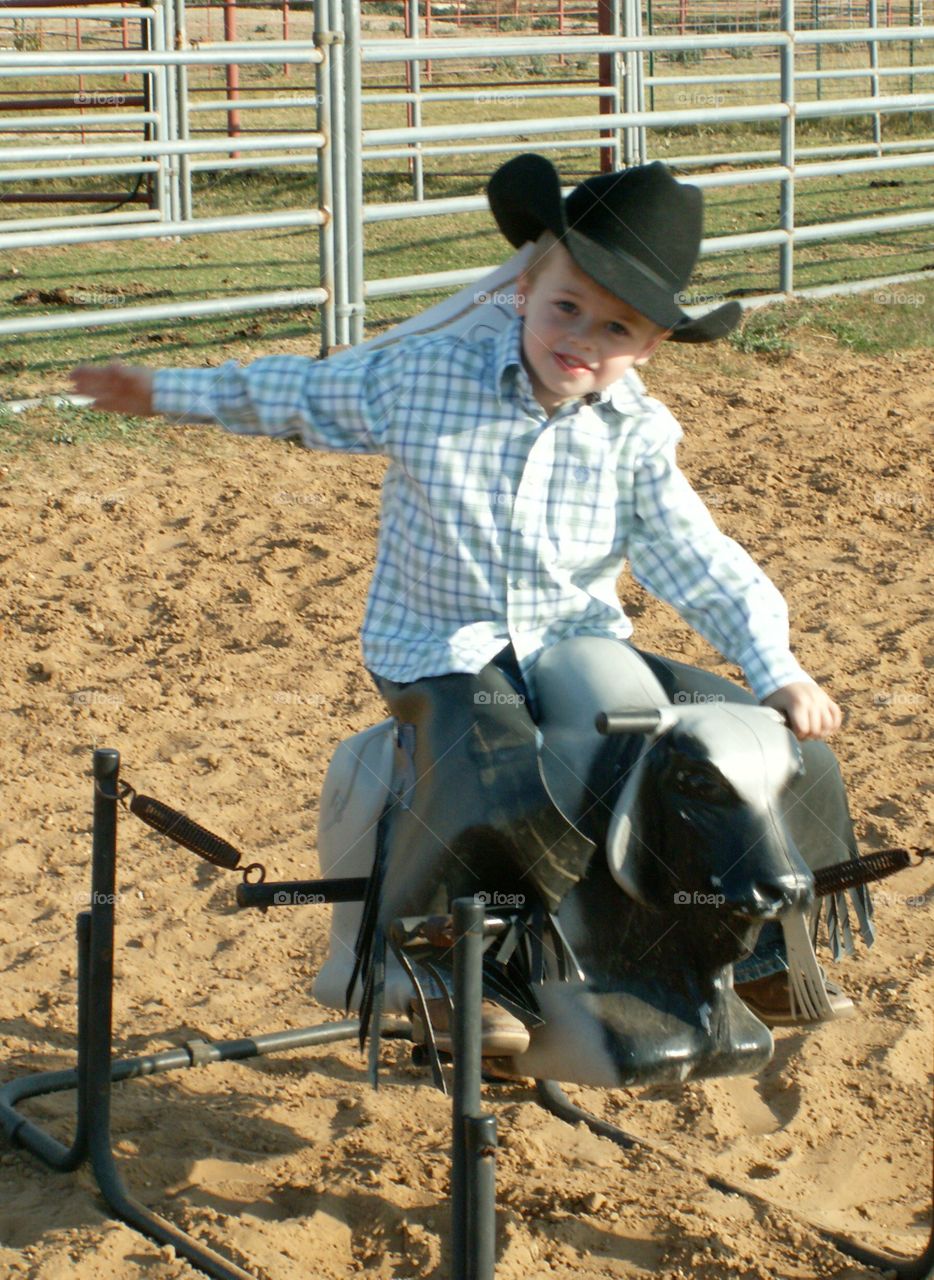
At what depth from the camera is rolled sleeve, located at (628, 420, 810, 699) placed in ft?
7.33

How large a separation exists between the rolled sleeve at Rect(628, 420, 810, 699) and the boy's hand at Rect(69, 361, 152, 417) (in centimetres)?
69

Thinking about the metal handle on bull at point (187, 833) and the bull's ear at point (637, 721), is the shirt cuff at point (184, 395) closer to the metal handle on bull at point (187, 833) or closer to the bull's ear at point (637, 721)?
the metal handle on bull at point (187, 833)

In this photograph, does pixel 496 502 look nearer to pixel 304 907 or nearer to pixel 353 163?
pixel 304 907

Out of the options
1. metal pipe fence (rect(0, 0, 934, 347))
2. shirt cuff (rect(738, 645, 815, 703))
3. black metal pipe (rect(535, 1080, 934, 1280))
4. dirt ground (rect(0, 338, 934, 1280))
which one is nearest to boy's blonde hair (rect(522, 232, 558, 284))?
shirt cuff (rect(738, 645, 815, 703))

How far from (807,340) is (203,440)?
3039mm

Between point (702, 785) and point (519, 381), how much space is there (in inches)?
25.7

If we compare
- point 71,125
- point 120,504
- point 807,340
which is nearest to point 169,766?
point 120,504

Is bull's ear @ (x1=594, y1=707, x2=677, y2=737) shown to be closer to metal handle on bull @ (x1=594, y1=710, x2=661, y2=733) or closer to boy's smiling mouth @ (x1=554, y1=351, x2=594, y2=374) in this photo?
metal handle on bull @ (x1=594, y1=710, x2=661, y2=733)

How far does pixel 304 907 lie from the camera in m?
3.38

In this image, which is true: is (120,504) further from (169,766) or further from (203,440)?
(169,766)

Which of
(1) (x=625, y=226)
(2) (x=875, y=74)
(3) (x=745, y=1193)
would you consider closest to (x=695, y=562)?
(1) (x=625, y=226)

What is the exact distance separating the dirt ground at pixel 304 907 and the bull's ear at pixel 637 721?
915mm

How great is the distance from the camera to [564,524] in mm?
2195

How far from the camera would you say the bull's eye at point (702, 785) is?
1820 millimetres
